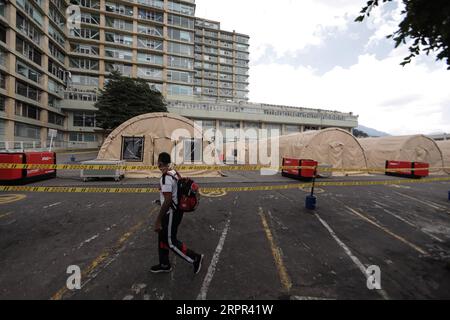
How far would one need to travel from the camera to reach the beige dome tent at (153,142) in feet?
43.4

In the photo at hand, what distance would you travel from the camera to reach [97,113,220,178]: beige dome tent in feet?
43.4

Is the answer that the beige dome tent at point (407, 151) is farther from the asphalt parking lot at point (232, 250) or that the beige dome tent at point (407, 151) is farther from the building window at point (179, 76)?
the building window at point (179, 76)

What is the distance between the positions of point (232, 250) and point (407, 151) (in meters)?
23.4

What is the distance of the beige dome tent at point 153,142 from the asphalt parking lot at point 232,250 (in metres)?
6.09

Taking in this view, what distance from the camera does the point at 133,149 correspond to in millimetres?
13516

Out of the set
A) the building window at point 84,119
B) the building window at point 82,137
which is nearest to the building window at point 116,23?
the building window at point 84,119

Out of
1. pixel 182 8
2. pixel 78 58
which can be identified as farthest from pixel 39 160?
pixel 182 8

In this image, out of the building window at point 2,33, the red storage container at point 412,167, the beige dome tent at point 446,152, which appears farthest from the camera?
the building window at point 2,33

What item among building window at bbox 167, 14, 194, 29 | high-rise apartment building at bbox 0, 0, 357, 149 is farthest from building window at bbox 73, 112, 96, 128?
building window at bbox 167, 14, 194, 29

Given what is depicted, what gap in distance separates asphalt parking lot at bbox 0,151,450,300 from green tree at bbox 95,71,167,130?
2213cm

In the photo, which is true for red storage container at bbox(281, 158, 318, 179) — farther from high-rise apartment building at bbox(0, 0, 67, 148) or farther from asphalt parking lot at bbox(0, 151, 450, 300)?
high-rise apartment building at bbox(0, 0, 67, 148)

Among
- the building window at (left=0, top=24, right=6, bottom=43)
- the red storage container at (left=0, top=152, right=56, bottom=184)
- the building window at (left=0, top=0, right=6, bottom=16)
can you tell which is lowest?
the red storage container at (left=0, top=152, right=56, bottom=184)
